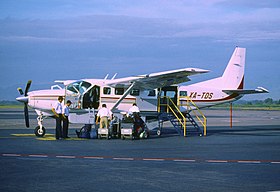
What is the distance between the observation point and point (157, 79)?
83.9 feet

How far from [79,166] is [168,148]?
6.37 metres

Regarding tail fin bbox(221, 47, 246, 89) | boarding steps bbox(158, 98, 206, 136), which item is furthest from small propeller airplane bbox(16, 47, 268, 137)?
tail fin bbox(221, 47, 246, 89)

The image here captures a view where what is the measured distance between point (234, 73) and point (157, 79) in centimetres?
789

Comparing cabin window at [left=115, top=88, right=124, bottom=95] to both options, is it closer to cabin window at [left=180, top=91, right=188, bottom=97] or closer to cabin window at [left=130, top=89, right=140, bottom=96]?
cabin window at [left=130, top=89, right=140, bottom=96]

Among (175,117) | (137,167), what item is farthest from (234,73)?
(137,167)

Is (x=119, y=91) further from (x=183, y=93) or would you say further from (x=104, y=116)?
(x=183, y=93)

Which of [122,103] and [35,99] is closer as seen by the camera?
[35,99]

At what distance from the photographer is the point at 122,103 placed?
88.3 feet

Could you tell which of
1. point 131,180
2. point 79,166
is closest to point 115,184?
point 131,180

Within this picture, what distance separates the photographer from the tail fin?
103 ft

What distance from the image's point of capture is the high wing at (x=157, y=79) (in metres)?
24.1

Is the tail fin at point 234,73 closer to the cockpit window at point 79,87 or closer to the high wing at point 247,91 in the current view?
the high wing at point 247,91

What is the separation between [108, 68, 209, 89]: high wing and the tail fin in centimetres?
636

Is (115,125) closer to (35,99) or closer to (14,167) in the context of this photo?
(35,99)
